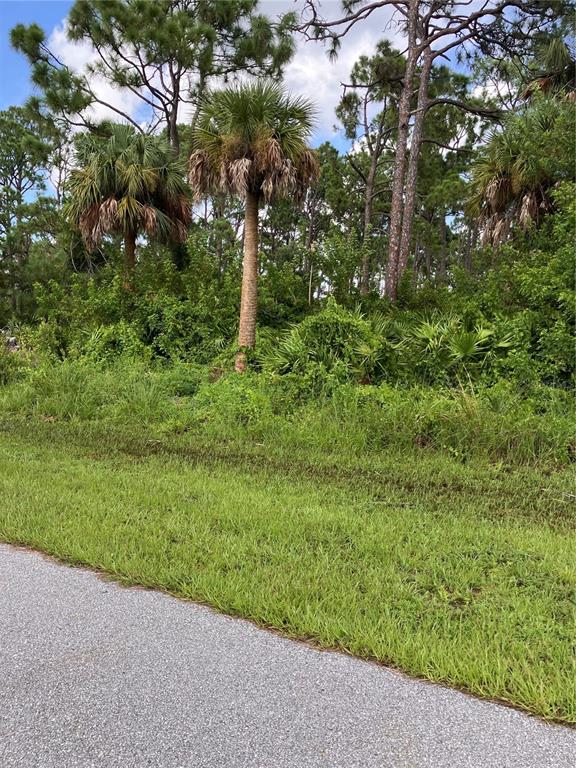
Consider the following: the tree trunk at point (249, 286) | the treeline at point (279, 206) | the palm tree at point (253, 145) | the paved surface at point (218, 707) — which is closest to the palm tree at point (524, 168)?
the treeline at point (279, 206)

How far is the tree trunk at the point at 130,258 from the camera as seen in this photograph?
1436cm

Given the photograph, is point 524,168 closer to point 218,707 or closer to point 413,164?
point 413,164

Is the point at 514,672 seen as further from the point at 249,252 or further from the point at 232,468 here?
the point at 249,252

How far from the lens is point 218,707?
2355mm

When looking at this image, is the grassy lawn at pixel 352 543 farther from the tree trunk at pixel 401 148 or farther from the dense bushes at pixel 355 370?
the tree trunk at pixel 401 148

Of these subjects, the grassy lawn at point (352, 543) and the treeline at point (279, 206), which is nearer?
the grassy lawn at point (352, 543)

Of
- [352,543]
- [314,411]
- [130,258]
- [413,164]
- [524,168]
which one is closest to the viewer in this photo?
[352,543]

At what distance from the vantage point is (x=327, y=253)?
14227 mm

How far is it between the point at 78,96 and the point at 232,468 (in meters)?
15.5

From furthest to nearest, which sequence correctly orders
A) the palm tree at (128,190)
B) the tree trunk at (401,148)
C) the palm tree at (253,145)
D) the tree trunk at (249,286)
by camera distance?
1. the tree trunk at (401,148)
2. the palm tree at (128,190)
3. the tree trunk at (249,286)
4. the palm tree at (253,145)

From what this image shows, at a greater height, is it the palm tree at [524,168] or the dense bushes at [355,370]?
the palm tree at [524,168]

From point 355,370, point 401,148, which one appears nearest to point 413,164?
point 401,148

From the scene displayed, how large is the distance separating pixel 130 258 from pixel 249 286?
5332 millimetres

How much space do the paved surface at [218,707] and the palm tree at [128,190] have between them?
488 inches
